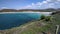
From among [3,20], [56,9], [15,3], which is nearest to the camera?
[3,20]

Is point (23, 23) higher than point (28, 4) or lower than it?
lower

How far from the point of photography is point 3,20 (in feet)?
12.8

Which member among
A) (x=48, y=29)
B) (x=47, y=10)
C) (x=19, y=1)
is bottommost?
(x=48, y=29)

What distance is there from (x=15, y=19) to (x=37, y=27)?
715 millimetres

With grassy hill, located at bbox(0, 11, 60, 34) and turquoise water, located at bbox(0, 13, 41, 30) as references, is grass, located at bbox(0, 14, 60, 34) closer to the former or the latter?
grassy hill, located at bbox(0, 11, 60, 34)

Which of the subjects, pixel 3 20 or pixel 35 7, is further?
pixel 35 7

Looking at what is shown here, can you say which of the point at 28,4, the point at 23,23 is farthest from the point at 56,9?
the point at 23,23

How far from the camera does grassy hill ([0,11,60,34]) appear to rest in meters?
3.80

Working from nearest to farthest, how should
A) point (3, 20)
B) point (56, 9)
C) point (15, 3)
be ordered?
point (3, 20)
point (15, 3)
point (56, 9)

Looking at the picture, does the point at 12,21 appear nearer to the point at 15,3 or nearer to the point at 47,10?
the point at 15,3

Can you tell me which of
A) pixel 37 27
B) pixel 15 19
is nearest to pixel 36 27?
pixel 37 27

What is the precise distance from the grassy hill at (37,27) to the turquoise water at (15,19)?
5.1 inches

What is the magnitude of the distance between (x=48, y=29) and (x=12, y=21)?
1.15m

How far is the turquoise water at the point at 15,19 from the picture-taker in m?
3.88
